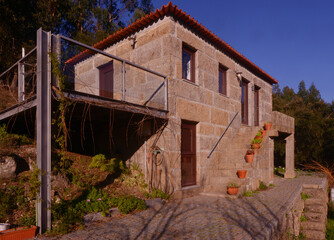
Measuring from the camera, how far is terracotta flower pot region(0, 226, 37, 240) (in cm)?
380

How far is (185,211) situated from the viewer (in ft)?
18.7

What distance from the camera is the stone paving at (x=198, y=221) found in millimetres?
4188

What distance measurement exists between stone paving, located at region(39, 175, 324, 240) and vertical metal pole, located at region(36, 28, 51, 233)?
21.6 inches

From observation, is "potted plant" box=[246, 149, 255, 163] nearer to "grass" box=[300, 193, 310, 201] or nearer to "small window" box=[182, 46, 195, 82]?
"grass" box=[300, 193, 310, 201]

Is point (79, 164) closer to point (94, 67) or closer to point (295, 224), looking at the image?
point (94, 67)

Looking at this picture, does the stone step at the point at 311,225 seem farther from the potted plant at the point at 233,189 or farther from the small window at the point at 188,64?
the small window at the point at 188,64

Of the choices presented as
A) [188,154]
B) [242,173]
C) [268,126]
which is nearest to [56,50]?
[188,154]

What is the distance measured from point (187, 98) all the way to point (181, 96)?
0.29 m

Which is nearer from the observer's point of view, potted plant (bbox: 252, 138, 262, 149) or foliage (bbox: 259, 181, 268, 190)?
potted plant (bbox: 252, 138, 262, 149)

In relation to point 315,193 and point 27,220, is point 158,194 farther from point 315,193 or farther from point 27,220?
point 315,193

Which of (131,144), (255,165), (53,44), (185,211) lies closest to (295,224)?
(255,165)

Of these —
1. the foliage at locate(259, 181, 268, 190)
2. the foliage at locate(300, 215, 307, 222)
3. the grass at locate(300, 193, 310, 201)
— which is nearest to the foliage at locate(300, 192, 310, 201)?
the grass at locate(300, 193, 310, 201)

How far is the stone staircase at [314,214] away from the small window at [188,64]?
5475mm

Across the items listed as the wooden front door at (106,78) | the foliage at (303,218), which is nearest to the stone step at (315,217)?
the foliage at (303,218)
